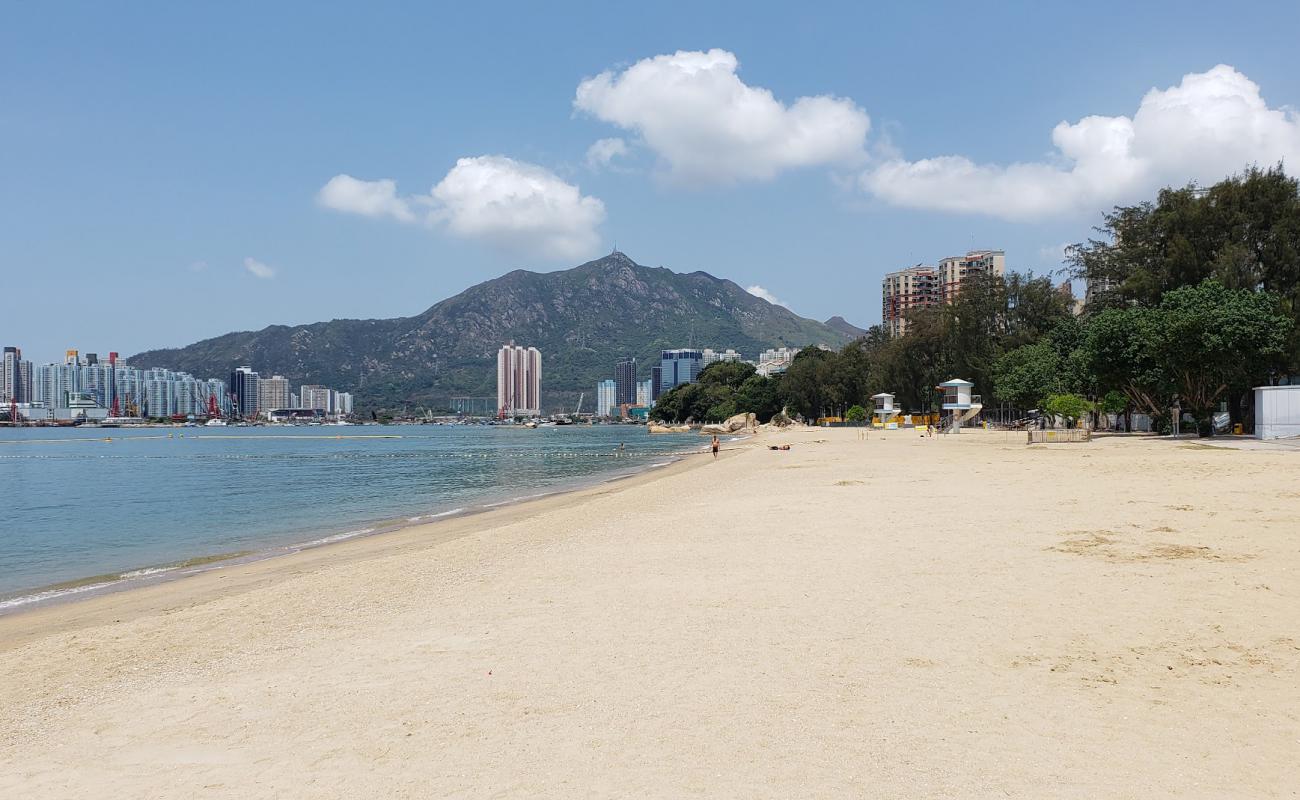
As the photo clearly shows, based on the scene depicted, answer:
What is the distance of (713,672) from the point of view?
617 cm

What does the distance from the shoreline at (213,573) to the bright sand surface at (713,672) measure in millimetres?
201

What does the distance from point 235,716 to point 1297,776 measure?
22.2ft

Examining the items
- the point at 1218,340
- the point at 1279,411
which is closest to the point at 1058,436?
the point at 1218,340

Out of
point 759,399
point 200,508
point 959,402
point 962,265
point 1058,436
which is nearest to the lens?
point 200,508

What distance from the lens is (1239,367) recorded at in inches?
1455

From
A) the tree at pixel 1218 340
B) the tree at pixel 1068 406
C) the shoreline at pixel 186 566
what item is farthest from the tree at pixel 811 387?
the shoreline at pixel 186 566

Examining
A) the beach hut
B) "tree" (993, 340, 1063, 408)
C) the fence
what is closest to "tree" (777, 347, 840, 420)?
"tree" (993, 340, 1063, 408)

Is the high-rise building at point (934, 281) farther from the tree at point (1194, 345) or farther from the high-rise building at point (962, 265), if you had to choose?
the tree at point (1194, 345)

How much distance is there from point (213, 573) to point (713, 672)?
1218 centimetres

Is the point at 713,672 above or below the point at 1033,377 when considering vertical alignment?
below

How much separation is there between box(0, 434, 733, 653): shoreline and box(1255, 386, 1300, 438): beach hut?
30.3 meters

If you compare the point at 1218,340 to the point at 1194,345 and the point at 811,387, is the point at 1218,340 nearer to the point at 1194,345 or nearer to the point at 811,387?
the point at 1194,345

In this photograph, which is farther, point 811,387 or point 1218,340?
point 811,387

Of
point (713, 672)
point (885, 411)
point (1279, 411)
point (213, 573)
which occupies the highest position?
point (1279, 411)
